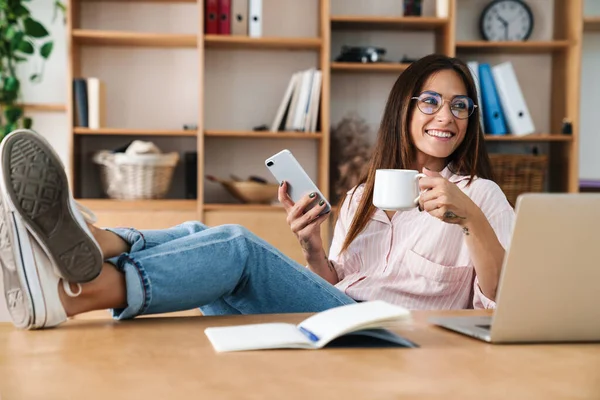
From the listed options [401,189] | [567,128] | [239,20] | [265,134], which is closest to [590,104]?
[567,128]

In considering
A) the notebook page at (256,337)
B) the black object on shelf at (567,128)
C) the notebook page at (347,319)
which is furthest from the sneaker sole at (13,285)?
the black object on shelf at (567,128)

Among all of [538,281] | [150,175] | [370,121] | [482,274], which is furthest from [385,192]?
[370,121]

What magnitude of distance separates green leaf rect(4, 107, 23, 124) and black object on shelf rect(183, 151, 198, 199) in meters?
0.77

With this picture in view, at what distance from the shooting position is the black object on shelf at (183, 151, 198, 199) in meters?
3.81

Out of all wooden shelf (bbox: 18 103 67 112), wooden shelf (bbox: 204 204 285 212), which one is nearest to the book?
wooden shelf (bbox: 204 204 285 212)

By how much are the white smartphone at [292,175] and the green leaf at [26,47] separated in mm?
2040

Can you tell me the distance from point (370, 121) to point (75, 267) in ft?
9.23

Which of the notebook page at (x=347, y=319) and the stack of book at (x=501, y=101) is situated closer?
the notebook page at (x=347, y=319)

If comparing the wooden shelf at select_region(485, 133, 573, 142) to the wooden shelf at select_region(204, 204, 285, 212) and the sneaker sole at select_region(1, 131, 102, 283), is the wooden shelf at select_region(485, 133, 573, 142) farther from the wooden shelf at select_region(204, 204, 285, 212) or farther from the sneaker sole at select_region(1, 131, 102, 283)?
the sneaker sole at select_region(1, 131, 102, 283)

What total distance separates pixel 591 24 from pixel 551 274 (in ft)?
9.94

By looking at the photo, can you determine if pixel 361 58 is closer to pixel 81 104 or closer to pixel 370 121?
pixel 370 121

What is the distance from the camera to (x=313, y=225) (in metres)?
1.95

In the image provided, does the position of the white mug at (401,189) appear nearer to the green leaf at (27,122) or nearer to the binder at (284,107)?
the binder at (284,107)

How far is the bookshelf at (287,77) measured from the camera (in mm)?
3617
